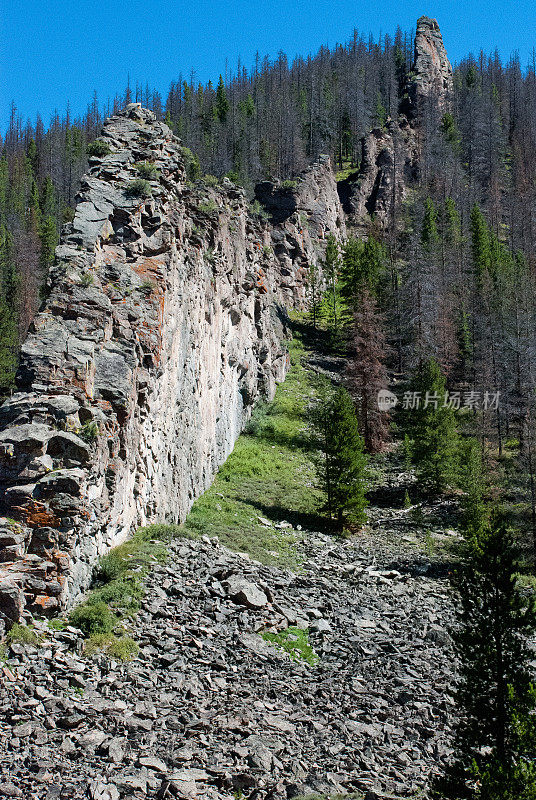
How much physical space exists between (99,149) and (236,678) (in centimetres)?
2083

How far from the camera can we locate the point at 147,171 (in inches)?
970

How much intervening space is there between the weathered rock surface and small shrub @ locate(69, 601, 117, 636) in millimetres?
610

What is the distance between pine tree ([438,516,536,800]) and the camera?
9562 millimetres

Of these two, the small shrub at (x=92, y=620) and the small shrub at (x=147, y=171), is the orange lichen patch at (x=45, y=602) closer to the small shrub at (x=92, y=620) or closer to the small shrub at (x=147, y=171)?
the small shrub at (x=92, y=620)

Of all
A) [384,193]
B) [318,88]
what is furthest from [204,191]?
[318,88]

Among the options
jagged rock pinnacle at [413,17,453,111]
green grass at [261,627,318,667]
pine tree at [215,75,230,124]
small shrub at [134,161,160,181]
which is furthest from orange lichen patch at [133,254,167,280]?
jagged rock pinnacle at [413,17,453,111]

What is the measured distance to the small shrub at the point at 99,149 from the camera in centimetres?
2486

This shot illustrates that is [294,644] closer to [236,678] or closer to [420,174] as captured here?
[236,678]

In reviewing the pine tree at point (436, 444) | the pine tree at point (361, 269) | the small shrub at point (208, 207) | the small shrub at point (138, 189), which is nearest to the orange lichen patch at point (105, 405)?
the small shrub at point (138, 189)

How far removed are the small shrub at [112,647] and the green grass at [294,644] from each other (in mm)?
4294

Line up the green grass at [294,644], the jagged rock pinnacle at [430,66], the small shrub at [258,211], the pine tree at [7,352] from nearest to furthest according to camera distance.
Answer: the green grass at [294,644], the pine tree at [7,352], the small shrub at [258,211], the jagged rock pinnacle at [430,66]

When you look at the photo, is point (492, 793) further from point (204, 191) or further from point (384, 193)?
point (384, 193)

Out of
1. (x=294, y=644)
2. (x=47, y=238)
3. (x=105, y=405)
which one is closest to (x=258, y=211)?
(x=47, y=238)

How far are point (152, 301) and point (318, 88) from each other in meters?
105
